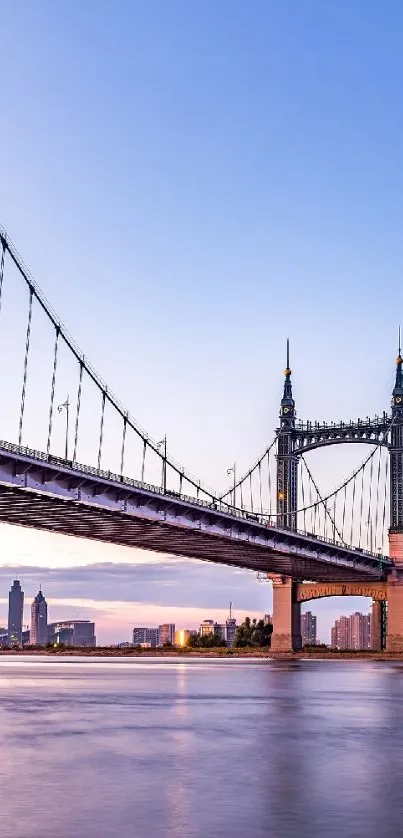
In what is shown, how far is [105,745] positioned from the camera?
2792 centimetres

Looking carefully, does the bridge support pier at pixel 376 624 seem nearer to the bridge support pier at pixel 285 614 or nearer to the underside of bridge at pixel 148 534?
the bridge support pier at pixel 285 614

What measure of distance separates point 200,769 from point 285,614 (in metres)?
118

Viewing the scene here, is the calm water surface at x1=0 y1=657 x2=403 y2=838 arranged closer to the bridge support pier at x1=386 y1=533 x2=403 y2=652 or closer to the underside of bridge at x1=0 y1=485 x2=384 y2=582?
the underside of bridge at x1=0 y1=485 x2=384 y2=582

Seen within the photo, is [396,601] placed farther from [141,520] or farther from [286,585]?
[141,520]

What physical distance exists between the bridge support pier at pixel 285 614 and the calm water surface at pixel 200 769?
94660mm

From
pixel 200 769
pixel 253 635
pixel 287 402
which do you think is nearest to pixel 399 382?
pixel 287 402

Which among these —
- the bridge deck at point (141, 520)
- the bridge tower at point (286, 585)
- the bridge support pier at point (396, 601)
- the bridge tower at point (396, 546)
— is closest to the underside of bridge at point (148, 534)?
the bridge deck at point (141, 520)

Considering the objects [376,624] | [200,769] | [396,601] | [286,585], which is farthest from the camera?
[376,624]

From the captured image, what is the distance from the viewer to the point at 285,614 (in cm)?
14012

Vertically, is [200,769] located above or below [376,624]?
below

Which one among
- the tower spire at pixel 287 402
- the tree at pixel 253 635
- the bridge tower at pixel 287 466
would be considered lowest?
the tree at pixel 253 635

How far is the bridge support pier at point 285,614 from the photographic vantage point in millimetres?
140375

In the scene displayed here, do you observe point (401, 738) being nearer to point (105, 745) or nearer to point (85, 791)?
point (105, 745)

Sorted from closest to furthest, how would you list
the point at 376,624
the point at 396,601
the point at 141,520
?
the point at 141,520 < the point at 396,601 < the point at 376,624
